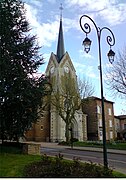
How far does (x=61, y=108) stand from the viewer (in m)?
39.2

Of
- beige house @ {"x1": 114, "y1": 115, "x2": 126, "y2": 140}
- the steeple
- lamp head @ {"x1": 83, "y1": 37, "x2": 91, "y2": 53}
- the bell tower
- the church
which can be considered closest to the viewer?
lamp head @ {"x1": 83, "y1": 37, "x2": 91, "y2": 53}

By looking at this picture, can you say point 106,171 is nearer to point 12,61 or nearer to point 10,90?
point 10,90

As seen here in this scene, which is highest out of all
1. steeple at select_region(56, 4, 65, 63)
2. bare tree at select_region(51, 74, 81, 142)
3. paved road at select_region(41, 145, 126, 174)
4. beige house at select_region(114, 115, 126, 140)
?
steeple at select_region(56, 4, 65, 63)

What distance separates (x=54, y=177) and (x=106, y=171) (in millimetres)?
1771

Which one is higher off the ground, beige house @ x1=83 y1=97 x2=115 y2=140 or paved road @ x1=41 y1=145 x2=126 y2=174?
beige house @ x1=83 y1=97 x2=115 y2=140

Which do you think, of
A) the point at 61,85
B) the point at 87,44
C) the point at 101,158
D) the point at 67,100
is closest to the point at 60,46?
the point at 61,85

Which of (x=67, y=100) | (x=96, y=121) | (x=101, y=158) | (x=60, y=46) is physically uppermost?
(x=60, y=46)

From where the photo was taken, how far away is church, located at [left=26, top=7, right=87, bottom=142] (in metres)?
39.5

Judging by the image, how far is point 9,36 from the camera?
16.0 m

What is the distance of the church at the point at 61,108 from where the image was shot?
39.5 meters

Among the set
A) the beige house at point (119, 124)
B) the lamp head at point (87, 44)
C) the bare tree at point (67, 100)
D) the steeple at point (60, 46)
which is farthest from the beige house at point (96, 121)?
the lamp head at point (87, 44)

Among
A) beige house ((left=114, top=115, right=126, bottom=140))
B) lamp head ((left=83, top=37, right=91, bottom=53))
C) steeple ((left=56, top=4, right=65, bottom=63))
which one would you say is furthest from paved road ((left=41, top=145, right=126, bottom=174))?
beige house ((left=114, top=115, right=126, bottom=140))

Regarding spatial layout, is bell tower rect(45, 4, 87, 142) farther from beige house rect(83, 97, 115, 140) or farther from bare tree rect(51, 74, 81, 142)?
beige house rect(83, 97, 115, 140)

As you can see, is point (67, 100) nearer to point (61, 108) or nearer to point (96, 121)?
point (61, 108)
